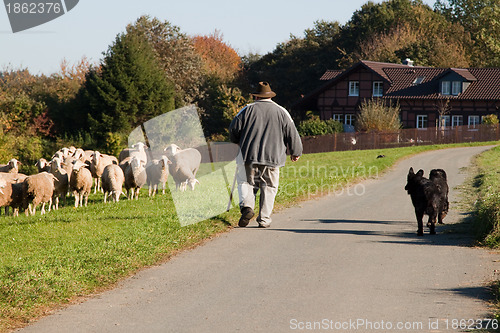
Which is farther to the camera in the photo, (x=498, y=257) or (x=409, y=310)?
(x=498, y=257)

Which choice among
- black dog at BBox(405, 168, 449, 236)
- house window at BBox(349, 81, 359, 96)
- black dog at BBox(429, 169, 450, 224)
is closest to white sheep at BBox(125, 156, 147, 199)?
black dog at BBox(429, 169, 450, 224)

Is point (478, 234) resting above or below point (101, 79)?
below

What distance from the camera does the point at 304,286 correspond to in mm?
7070

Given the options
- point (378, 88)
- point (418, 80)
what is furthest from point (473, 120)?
point (378, 88)

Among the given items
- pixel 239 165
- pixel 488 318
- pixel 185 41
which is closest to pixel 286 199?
pixel 239 165

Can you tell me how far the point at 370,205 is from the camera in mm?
14438

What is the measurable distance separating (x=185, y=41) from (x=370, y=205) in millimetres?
53748

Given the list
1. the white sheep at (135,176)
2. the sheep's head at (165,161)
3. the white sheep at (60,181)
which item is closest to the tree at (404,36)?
the sheep's head at (165,161)

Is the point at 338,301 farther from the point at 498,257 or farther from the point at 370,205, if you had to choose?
the point at 370,205

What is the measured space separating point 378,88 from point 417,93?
4.01 m

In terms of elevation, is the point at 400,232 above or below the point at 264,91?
below

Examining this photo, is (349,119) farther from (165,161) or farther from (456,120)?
(165,161)

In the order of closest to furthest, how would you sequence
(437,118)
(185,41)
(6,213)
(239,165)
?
(239,165) → (6,213) → (437,118) → (185,41)

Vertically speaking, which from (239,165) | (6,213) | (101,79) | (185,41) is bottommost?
(6,213)
